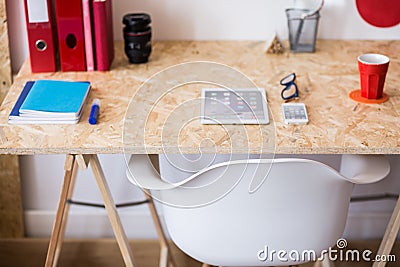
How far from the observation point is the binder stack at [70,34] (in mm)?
1930

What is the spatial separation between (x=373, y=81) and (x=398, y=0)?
0.46 metres

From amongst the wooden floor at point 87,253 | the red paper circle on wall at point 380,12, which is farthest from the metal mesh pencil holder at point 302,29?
the wooden floor at point 87,253

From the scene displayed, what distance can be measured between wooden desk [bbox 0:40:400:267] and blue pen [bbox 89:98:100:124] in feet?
0.06

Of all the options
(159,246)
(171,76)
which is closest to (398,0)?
(171,76)

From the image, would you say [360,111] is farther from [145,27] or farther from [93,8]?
[93,8]

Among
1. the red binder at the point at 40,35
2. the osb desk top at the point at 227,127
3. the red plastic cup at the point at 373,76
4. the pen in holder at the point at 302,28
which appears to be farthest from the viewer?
the pen in holder at the point at 302,28

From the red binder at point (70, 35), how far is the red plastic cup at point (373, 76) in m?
0.77

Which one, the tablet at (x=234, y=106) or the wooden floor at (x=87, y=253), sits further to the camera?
the wooden floor at (x=87, y=253)

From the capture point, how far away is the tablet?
173cm

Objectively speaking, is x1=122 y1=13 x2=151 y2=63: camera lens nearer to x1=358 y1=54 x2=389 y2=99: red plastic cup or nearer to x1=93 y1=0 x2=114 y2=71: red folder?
x1=93 y1=0 x2=114 y2=71: red folder

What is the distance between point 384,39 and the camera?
2.21 metres

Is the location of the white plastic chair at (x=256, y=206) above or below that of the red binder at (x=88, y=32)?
below

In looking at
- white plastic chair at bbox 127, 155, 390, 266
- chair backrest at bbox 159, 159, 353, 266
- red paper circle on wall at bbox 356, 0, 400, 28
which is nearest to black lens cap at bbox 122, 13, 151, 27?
white plastic chair at bbox 127, 155, 390, 266

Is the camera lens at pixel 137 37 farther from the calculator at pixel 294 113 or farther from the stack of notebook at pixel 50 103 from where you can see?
the calculator at pixel 294 113
